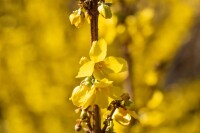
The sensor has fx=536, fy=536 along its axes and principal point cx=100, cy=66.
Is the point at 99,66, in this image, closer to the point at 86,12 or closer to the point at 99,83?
the point at 99,83

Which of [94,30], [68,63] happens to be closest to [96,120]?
[94,30]

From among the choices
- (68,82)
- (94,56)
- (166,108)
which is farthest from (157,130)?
(94,56)

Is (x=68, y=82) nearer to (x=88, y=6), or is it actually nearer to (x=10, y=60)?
(x=10, y=60)

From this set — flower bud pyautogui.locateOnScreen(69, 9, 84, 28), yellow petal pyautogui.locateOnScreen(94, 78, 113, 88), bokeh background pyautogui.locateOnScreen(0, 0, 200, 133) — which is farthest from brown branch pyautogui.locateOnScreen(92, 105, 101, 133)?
bokeh background pyautogui.locateOnScreen(0, 0, 200, 133)

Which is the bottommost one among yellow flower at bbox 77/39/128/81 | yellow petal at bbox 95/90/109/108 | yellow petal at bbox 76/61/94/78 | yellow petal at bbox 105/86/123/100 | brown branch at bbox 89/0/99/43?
yellow petal at bbox 95/90/109/108

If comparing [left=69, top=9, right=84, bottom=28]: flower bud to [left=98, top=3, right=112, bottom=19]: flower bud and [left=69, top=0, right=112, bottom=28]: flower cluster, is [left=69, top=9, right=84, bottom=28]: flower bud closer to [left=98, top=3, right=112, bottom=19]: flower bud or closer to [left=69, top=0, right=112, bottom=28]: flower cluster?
[left=69, top=0, right=112, bottom=28]: flower cluster

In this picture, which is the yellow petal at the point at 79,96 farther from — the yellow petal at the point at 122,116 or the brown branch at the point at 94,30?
the yellow petal at the point at 122,116
